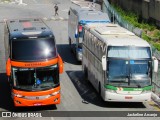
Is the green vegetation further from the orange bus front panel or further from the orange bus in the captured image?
the orange bus front panel

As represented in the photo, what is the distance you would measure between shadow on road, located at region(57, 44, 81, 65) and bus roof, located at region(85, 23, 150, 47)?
281 inches

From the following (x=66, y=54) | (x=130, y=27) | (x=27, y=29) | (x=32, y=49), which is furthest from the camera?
(x=130, y=27)

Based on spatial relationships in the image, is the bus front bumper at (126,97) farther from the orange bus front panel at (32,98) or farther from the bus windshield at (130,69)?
the orange bus front panel at (32,98)

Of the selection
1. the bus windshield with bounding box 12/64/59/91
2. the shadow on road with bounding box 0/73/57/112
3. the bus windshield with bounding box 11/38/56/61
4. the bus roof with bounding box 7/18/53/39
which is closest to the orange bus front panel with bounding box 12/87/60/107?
the bus windshield with bounding box 12/64/59/91

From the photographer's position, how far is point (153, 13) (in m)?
46.5

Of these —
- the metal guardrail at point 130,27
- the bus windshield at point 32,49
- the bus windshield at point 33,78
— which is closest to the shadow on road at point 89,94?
the metal guardrail at point 130,27

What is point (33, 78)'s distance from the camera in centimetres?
2189

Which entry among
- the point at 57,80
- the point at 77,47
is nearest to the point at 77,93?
the point at 57,80

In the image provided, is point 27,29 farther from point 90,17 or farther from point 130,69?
point 90,17

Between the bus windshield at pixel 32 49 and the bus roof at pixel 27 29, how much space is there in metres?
0.33

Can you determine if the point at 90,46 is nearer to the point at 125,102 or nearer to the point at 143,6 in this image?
the point at 125,102

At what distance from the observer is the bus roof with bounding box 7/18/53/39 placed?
22.7 meters

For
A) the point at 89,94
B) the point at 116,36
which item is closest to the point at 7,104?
the point at 89,94

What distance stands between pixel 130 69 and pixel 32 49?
4.79 meters
